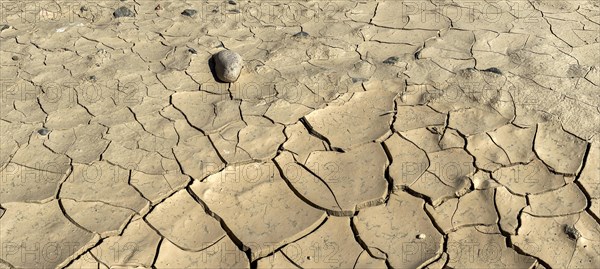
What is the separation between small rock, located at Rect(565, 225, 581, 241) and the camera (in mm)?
2637

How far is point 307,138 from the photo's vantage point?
3229 mm

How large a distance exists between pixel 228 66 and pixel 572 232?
215 cm

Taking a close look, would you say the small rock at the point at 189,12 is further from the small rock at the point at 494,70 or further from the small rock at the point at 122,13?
the small rock at the point at 494,70

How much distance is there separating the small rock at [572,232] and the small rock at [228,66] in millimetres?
2067

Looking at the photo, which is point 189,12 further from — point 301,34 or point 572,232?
point 572,232

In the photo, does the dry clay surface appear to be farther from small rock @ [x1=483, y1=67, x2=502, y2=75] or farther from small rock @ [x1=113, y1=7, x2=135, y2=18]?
small rock @ [x1=113, y1=7, x2=135, y2=18]

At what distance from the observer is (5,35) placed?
4.31 m

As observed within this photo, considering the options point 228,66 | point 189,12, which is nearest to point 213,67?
point 228,66

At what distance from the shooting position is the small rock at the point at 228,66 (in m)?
3.68

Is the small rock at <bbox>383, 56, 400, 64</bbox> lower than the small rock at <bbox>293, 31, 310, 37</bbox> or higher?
higher

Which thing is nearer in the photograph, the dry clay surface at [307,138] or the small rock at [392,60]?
the dry clay surface at [307,138]

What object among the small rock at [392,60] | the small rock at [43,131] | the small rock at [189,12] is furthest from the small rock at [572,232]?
the small rock at [189,12]

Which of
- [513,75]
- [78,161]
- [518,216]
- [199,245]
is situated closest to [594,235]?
[518,216]

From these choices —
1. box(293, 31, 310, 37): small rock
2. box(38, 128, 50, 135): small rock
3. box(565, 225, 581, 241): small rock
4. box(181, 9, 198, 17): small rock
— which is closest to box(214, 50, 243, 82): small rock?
box(293, 31, 310, 37): small rock
